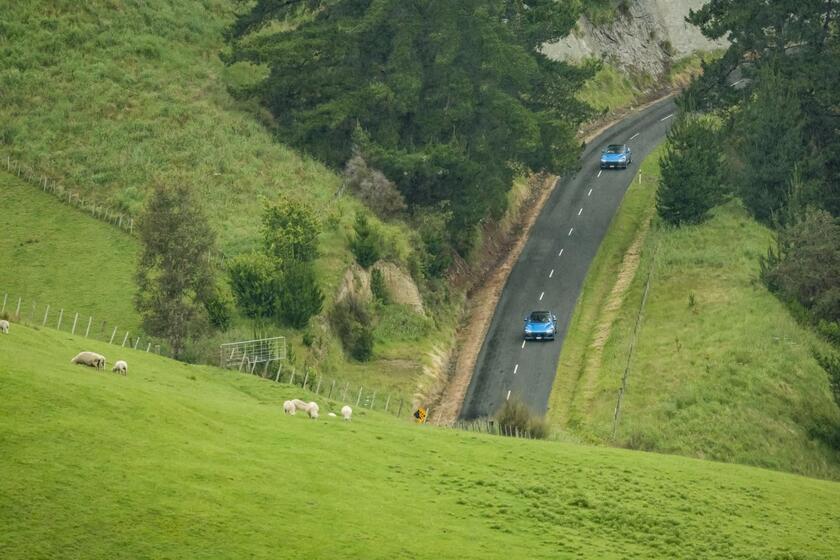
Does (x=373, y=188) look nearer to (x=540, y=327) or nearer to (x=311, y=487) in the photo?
(x=540, y=327)

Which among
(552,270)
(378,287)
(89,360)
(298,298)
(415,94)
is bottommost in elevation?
(89,360)

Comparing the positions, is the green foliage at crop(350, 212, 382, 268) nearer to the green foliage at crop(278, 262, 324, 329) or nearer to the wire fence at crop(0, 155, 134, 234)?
the green foliage at crop(278, 262, 324, 329)

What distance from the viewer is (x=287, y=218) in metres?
74.4

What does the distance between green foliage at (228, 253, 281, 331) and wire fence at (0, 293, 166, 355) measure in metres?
6.46

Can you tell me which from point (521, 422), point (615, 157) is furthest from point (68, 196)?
point (615, 157)

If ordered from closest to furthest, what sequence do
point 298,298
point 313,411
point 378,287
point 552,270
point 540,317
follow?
1. point 313,411
2. point 298,298
3. point 378,287
4. point 540,317
5. point 552,270

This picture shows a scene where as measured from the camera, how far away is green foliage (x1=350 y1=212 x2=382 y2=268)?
79562 mm

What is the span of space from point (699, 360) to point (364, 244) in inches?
821

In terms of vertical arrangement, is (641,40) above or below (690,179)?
above

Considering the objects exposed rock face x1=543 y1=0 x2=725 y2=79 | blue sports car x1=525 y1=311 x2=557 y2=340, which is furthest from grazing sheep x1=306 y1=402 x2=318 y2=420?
exposed rock face x1=543 y1=0 x2=725 y2=79

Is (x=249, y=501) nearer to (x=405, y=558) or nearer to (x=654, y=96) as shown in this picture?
(x=405, y=558)

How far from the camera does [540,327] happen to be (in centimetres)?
8181

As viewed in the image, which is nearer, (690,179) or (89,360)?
(89,360)

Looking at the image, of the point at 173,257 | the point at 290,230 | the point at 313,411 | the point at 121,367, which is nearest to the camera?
the point at 121,367
